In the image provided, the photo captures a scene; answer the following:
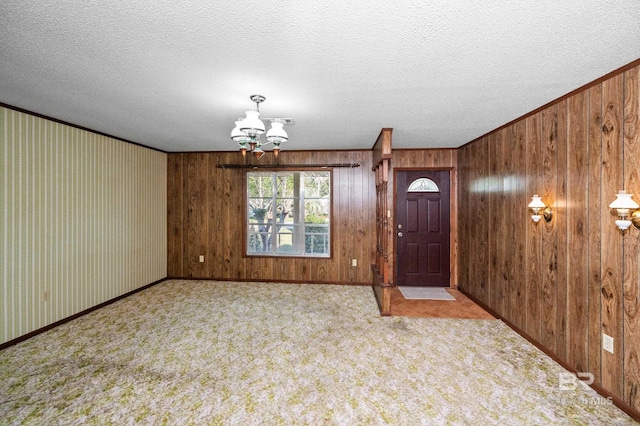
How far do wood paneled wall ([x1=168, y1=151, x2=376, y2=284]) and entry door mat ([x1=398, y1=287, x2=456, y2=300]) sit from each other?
0.69 m

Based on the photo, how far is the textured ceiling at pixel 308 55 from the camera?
4.65 ft

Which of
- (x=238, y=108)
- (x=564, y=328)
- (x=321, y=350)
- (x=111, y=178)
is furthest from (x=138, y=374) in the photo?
(x=564, y=328)

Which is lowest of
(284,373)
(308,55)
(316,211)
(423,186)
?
(284,373)

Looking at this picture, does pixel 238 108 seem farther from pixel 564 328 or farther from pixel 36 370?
pixel 564 328

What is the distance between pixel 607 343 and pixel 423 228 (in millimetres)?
3142

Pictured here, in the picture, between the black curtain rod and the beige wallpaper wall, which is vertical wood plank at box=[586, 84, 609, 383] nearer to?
the black curtain rod

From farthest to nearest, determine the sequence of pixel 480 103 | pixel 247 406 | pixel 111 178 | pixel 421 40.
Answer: pixel 111 178
pixel 480 103
pixel 247 406
pixel 421 40

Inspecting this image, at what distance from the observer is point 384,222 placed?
383 cm

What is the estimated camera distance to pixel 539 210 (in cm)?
276

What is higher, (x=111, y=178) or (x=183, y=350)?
(x=111, y=178)

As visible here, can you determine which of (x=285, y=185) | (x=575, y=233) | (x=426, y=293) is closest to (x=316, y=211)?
(x=285, y=185)

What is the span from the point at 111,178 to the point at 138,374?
3.04 m

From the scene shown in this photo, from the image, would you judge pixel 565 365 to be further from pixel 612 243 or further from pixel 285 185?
pixel 285 185

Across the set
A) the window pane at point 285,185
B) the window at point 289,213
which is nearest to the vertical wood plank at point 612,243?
the window at point 289,213
